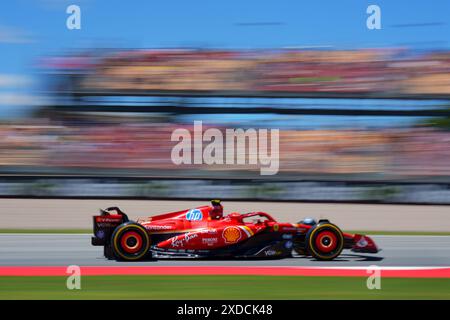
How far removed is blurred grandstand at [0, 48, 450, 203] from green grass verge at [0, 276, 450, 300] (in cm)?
1211

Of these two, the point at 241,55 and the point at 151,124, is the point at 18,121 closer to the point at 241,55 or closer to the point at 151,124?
the point at 151,124

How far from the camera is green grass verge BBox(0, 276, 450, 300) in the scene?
7.50m

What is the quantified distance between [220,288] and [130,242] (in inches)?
97.1

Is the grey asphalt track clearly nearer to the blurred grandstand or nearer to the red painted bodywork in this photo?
the red painted bodywork

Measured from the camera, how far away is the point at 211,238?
395 inches

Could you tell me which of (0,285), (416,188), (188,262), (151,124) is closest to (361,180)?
(416,188)

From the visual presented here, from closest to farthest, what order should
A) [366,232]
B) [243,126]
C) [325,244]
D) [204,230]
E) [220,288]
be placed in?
[220,288] < [204,230] < [325,244] < [366,232] < [243,126]

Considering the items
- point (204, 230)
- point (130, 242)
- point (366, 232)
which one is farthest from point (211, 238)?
point (366, 232)

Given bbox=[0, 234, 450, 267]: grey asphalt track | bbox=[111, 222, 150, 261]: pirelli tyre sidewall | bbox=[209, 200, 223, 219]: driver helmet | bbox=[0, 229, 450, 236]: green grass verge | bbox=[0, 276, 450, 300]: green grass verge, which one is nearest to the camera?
bbox=[0, 276, 450, 300]: green grass verge

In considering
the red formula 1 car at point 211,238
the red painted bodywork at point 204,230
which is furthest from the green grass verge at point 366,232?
the red painted bodywork at point 204,230

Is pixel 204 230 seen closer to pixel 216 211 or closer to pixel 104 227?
pixel 216 211

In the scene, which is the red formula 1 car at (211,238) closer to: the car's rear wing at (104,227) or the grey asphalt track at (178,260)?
the car's rear wing at (104,227)

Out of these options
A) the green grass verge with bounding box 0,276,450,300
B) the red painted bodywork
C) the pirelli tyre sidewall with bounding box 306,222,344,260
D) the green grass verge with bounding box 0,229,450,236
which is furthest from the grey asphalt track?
the green grass verge with bounding box 0,229,450,236
